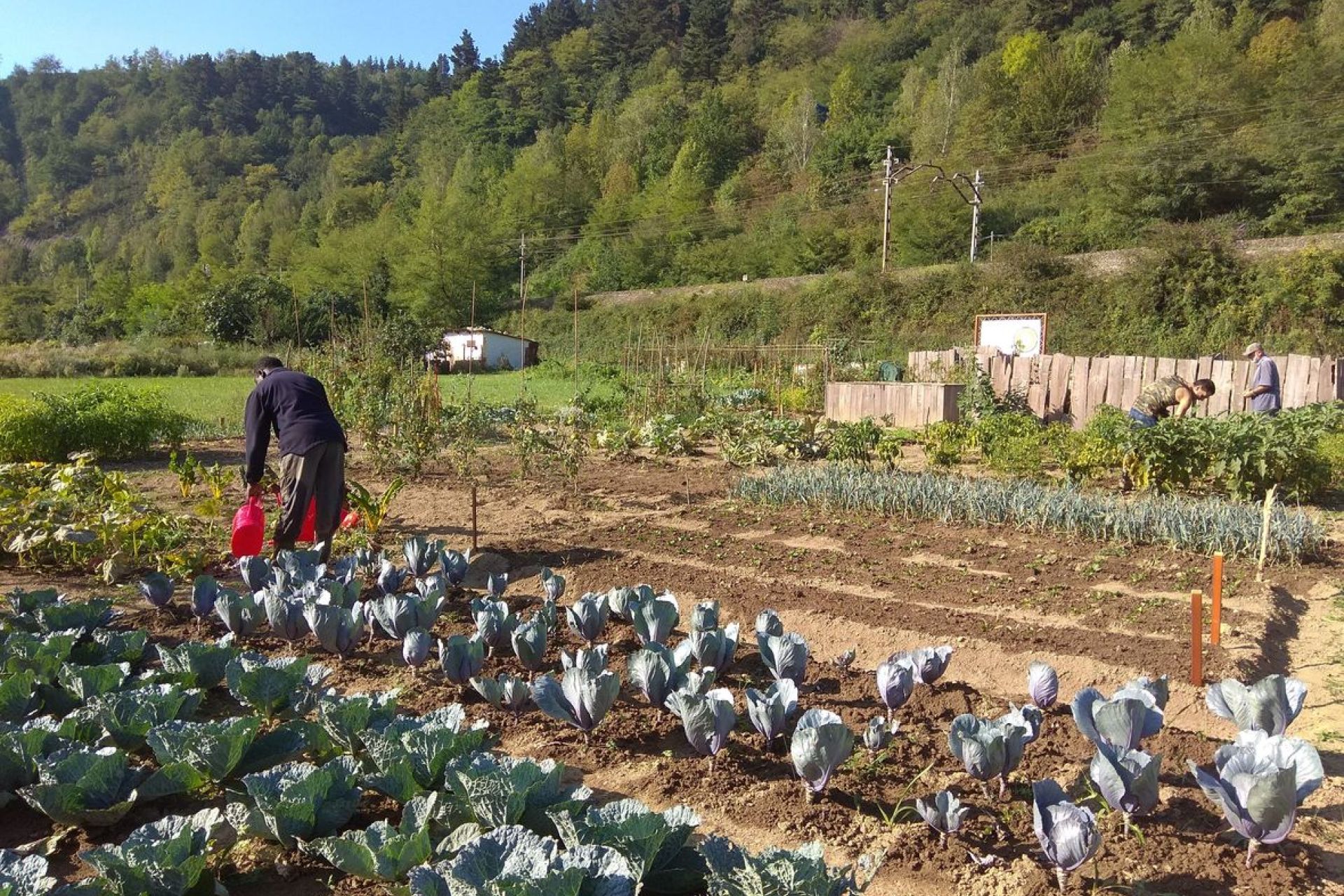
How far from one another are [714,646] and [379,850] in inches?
66.0

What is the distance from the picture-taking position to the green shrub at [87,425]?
912 centimetres

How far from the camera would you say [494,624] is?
12.4 feet

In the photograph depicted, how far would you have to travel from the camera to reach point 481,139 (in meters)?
82.8

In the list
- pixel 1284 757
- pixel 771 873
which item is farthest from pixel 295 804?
pixel 1284 757

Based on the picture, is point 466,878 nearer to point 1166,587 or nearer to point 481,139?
point 1166,587

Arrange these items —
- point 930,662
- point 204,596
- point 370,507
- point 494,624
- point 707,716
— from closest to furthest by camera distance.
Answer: point 707,716
point 930,662
point 494,624
point 204,596
point 370,507

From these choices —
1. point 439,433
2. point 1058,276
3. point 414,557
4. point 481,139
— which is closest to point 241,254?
point 481,139

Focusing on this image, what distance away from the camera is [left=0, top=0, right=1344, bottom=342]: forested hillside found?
29297 mm

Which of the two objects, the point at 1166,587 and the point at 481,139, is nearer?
the point at 1166,587

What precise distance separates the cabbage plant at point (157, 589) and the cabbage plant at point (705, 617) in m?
2.69

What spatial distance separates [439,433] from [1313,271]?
67.8 ft

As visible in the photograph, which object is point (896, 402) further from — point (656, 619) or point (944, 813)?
point (944, 813)

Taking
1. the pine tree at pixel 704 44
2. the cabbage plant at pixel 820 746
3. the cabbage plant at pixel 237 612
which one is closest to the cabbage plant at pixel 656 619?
the cabbage plant at pixel 820 746

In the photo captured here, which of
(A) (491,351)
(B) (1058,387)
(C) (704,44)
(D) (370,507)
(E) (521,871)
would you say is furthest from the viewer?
(C) (704,44)
